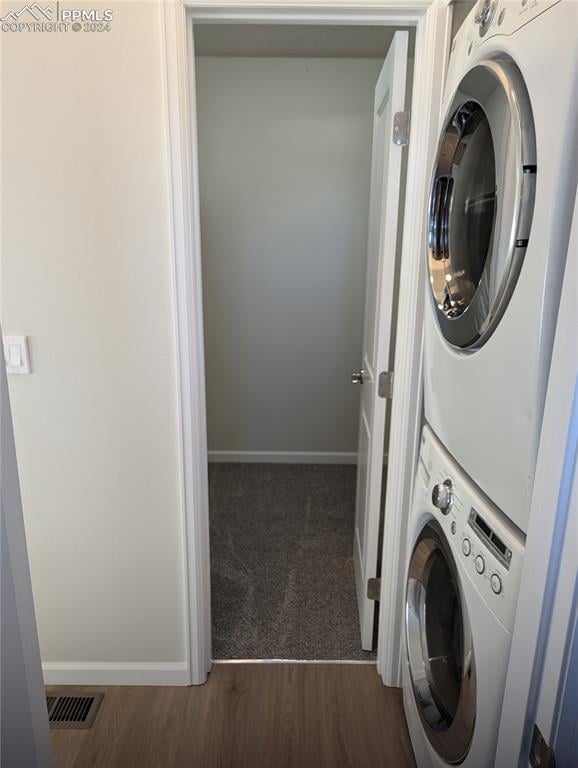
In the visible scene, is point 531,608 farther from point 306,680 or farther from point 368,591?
point 306,680

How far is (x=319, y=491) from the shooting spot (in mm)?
3053

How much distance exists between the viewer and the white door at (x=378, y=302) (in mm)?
1484

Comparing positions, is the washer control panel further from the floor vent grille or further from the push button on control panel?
the floor vent grille

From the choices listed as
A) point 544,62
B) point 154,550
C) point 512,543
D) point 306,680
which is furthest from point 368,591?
point 544,62

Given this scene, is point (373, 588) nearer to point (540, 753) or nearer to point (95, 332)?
point (540, 753)

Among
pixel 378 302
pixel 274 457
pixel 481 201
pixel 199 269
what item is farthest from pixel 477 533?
pixel 274 457

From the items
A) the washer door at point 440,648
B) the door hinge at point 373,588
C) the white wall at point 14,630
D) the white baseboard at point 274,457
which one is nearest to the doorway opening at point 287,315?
the white baseboard at point 274,457

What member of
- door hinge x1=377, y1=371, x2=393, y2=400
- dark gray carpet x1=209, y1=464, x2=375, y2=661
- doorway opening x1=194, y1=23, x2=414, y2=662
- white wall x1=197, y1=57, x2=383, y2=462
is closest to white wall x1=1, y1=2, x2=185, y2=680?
dark gray carpet x1=209, y1=464, x2=375, y2=661

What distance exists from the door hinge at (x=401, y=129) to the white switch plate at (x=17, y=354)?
1.22 m

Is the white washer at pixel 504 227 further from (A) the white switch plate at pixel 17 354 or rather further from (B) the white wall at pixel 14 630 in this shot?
(A) the white switch plate at pixel 17 354

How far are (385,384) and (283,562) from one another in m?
1.17

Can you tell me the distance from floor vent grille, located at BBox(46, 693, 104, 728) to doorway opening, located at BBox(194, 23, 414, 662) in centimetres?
47

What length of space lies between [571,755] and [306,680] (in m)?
1.25

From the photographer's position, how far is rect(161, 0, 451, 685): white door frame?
1.31m
